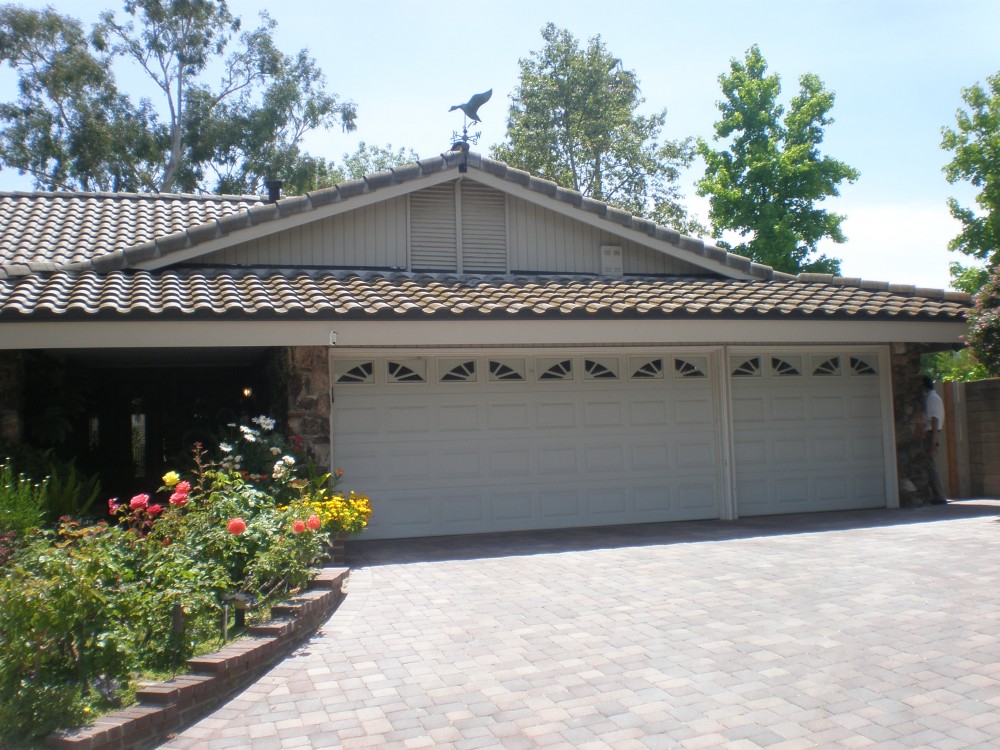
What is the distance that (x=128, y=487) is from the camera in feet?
51.1

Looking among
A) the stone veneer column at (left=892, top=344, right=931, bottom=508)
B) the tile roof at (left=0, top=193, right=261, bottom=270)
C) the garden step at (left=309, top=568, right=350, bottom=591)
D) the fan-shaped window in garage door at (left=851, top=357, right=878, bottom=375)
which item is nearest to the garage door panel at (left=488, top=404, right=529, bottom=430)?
the garden step at (left=309, top=568, right=350, bottom=591)

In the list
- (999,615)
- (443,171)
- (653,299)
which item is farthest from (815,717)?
(443,171)

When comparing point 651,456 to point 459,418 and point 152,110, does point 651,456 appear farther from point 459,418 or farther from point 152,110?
point 152,110

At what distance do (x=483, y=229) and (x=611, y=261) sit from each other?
1957 mm

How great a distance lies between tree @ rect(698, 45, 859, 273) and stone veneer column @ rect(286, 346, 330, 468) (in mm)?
17723

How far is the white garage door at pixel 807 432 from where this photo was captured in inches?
484

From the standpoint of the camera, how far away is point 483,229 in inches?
504

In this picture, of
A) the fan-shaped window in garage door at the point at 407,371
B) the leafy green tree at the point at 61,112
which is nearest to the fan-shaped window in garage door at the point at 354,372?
the fan-shaped window in garage door at the point at 407,371

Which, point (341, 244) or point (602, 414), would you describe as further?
point (341, 244)

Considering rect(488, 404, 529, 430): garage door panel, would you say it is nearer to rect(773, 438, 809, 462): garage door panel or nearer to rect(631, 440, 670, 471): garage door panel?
rect(631, 440, 670, 471): garage door panel

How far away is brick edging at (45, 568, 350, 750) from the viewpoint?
4477 mm

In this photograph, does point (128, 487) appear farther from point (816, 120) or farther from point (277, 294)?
point (816, 120)

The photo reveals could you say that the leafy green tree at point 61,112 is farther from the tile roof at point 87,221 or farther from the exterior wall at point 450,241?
the exterior wall at point 450,241

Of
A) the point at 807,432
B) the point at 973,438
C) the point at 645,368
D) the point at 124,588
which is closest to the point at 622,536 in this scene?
the point at 645,368
